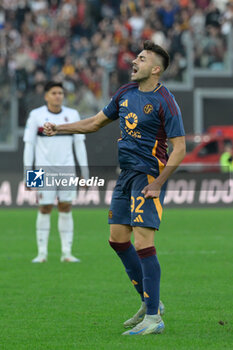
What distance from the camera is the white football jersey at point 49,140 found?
11312 millimetres

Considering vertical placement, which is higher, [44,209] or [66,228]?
[44,209]

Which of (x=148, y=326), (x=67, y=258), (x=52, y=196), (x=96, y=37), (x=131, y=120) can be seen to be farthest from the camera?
(x=96, y=37)

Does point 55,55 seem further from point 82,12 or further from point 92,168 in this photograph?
point 92,168

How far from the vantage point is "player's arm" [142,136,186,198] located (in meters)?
6.38

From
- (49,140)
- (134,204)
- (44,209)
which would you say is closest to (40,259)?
(44,209)

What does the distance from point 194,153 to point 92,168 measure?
15973 millimetres

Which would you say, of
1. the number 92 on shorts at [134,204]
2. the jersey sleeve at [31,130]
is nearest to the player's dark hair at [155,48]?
the number 92 on shorts at [134,204]

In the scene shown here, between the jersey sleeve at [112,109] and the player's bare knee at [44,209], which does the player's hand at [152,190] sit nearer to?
the jersey sleeve at [112,109]

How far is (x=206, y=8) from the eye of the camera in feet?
91.1

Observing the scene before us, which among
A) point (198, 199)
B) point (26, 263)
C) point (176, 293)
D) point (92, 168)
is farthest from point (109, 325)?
point (198, 199)

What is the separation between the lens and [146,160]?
6.62 m

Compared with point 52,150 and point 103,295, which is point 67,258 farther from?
point 103,295

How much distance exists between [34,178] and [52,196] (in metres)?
3.24

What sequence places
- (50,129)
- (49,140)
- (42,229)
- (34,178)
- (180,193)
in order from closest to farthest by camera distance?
1. (50,129)
2. (34,178)
3. (49,140)
4. (42,229)
5. (180,193)
